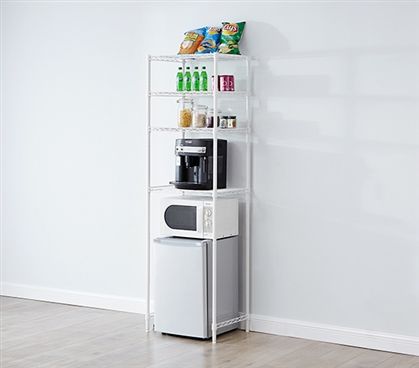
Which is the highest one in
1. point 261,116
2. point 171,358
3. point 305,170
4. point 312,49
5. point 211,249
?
point 312,49

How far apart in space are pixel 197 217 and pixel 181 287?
0.45m

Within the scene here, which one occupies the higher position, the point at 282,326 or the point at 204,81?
the point at 204,81

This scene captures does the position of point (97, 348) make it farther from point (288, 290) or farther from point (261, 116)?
point (261, 116)

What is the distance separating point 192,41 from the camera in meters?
5.56

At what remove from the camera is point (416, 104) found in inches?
196

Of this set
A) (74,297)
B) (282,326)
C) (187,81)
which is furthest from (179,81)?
(74,297)

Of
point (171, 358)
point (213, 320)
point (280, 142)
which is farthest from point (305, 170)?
point (171, 358)

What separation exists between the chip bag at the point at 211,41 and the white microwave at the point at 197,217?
0.97 metres

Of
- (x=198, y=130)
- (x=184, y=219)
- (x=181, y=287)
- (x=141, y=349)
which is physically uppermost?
(x=198, y=130)

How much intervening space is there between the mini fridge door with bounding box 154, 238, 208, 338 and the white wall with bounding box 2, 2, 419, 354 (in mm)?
460

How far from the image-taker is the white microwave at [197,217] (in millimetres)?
5375

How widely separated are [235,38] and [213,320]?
1.79 m

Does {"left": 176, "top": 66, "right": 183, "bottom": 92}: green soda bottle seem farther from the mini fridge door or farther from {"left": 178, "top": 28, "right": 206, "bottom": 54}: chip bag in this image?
the mini fridge door

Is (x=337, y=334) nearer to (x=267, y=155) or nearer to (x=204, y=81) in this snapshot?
(x=267, y=155)
